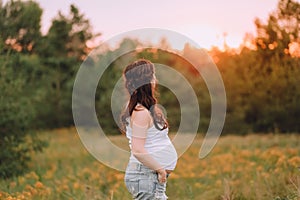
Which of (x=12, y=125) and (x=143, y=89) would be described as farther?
(x=12, y=125)

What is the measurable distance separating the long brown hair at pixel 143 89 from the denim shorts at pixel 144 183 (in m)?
0.40

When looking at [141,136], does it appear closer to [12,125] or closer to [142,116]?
[142,116]

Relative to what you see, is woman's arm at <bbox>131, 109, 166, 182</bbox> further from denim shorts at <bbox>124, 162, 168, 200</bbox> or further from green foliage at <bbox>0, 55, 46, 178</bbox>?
green foliage at <bbox>0, 55, 46, 178</bbox>

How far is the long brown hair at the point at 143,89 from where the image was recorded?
4.61 m

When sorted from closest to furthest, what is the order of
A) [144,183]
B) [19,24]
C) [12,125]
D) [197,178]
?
[144,183] < [197,178] < [12,125] < [19,24]

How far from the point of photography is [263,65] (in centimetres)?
2005

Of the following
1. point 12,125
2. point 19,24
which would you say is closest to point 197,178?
point 12,125

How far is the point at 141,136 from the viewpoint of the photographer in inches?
179

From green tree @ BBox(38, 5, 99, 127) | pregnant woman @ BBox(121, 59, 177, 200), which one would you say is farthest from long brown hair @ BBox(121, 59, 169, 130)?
green tree @ BBox(38, 5, 99, 127)

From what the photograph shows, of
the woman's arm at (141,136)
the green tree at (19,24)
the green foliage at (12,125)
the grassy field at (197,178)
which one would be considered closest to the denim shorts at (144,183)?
the woman's arm at (141,136)

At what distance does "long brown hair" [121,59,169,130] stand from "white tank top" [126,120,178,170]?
0.24 ft

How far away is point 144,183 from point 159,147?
1.12 ft

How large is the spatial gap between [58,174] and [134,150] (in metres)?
7.95

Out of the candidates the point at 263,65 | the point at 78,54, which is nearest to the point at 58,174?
the point at 263,65
